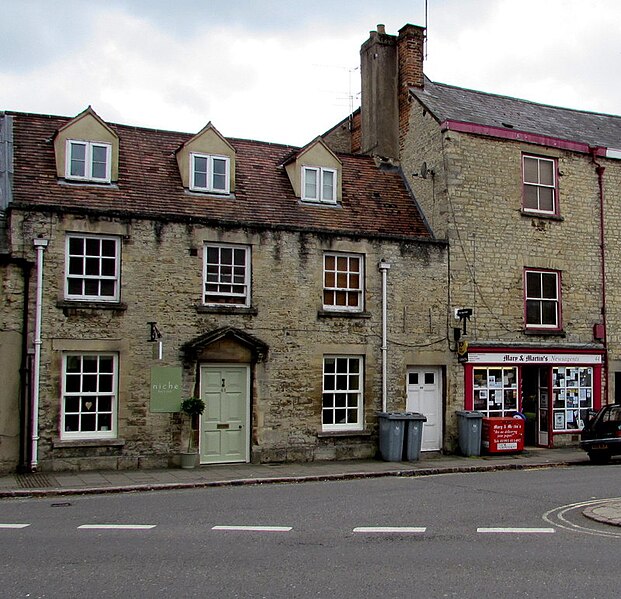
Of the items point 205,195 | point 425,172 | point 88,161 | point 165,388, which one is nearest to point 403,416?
point 165,388

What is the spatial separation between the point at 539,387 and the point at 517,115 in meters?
8.41

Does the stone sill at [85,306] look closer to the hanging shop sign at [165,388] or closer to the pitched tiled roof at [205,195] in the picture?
the hanging shop sign at [165,388]

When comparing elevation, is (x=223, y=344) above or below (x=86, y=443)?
above

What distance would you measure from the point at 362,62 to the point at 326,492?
15.0m

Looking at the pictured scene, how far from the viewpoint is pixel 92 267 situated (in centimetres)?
1822

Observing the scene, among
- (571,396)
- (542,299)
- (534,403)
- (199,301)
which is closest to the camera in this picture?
(199,301)

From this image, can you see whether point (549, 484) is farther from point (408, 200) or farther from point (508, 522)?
point (408, 200)

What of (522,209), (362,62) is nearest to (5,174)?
(362,62)

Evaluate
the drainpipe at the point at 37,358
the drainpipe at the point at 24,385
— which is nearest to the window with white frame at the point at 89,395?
the drainpipe at the point at 37,358

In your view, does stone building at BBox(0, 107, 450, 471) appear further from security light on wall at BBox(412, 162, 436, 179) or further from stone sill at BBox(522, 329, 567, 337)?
stone sill at BBox(522, 329, 567, 337)

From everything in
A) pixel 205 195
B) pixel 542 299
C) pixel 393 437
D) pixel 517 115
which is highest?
pixel 517 115

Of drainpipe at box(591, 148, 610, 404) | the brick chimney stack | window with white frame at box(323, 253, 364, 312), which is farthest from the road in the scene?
the brick chimney stack

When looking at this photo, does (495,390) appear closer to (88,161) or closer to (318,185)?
(318,185)

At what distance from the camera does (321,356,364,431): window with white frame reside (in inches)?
798
